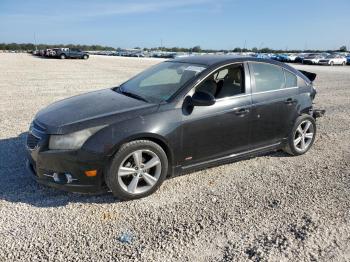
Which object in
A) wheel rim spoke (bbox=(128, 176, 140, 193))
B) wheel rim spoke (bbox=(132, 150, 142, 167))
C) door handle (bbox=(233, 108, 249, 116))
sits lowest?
wheel rim spoke (bbox=(128, 176, 140, 193))

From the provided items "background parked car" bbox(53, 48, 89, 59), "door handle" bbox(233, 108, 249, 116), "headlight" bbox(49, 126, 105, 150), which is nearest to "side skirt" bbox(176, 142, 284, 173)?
"door handle" bbox(233, 108, 249, 116)

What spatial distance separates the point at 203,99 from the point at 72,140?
1582 mm

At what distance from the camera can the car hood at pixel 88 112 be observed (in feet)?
12.7

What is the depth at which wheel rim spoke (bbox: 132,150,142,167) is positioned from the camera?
3.94 metres

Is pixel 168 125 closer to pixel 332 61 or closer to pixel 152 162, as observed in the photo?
pixel 152 162

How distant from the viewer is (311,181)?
4.69m

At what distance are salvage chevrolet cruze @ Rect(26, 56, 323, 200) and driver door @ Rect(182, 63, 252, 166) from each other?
0.04 feet

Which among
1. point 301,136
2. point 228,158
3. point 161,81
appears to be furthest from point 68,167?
point 301,136

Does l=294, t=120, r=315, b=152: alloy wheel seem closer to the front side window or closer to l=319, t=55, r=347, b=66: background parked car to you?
the front side window

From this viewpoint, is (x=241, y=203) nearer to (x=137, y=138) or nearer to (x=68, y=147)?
(x=137, y=138)

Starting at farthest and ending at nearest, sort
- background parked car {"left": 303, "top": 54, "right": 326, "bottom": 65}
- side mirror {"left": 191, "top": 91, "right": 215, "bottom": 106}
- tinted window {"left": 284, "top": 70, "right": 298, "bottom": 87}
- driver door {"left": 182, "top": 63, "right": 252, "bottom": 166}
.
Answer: background parked car {"left": 303, "top": 54, "right": 326, "bottom": 65} → tinted window {"left": 284, "top": 70, "right": 298, "bottom": 87} → driver door {"left": 182, "top": 63, "right": 252, "bottom": 166} → side mirror {"left": 191, "top": 91, "right": 215, "bottom": 106}

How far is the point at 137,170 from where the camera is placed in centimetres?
401

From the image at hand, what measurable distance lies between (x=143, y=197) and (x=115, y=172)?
507mm

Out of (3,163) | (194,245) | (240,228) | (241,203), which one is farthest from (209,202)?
(3,163)
